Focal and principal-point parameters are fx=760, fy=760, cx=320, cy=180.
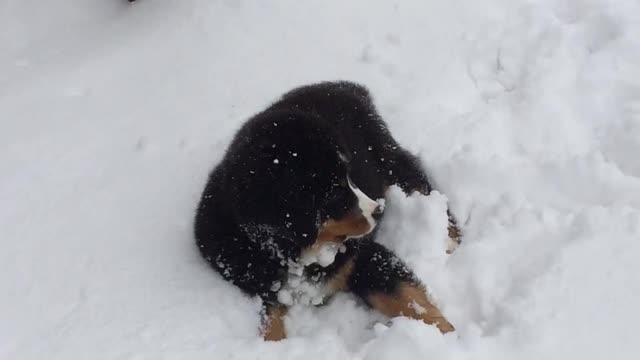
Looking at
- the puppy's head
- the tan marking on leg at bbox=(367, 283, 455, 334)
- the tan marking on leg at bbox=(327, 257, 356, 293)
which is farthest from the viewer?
the tan marking on leg at bbox=(327, 257, 356, 293)

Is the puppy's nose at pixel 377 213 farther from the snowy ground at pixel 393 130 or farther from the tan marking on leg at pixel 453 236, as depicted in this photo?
the tan marking on leg at pixel 453 236

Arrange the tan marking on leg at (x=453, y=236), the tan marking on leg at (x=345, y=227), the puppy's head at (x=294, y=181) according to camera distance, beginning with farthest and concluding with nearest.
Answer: the tan marking on leg at (x=453, y=236)
the tan marking on leg at (x=345, y=227)
the puppy's head at (x=294, y=181)

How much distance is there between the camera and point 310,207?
307 cm

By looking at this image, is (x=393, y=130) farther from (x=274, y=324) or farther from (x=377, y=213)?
(x=274, y=324)

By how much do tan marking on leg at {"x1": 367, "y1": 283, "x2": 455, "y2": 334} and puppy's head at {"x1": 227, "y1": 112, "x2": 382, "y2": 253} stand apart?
467mm

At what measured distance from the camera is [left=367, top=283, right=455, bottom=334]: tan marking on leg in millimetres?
3395

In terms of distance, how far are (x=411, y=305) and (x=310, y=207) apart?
751 millimetres

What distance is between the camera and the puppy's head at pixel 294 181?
119 inches

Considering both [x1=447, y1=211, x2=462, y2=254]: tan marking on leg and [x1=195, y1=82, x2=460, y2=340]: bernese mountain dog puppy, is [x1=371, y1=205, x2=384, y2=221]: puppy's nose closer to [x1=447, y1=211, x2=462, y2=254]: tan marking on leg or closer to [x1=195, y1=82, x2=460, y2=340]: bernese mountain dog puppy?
[x1=195, y1=82, x2=460, y2=340]: bernese mountain dog puppy

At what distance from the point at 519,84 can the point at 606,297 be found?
6.18ft

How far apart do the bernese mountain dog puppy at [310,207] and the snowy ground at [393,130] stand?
129 mm

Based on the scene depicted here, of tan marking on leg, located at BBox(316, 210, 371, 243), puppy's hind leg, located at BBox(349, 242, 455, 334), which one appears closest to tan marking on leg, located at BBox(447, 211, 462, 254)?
puppy's hind leg, located at BBox(349, 242, 455, 334)

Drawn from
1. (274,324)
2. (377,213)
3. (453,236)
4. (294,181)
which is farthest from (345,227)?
(453,236)

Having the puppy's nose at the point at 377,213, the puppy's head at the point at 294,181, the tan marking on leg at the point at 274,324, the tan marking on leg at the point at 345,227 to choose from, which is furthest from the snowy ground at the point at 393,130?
the puppy's head at the point at 294,181
